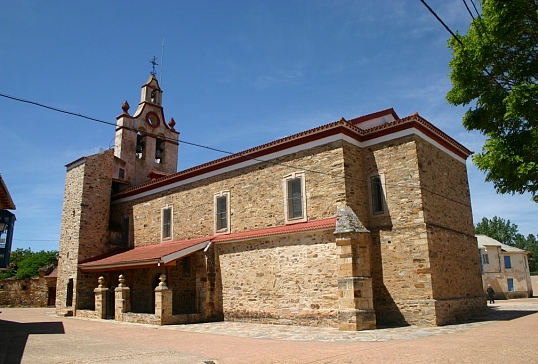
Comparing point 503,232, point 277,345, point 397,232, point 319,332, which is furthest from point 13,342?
point 503,232

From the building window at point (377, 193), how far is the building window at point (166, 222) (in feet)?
34.2

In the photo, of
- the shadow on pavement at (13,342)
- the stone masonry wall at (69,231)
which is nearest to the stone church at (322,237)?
the stone masonry wall at (69,231)

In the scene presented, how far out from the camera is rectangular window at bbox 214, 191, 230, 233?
18.7 m

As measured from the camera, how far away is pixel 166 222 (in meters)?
22.0

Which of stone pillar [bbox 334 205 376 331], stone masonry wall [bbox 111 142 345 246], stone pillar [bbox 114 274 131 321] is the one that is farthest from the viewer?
stone pillar [bbox 114 274 131 321]

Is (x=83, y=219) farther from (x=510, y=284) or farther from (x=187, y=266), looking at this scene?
(x=510, y=284)

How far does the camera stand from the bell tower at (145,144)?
86.3 feet

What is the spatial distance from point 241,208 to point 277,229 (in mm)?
2588

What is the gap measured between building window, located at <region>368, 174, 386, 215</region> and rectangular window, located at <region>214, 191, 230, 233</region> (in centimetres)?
626

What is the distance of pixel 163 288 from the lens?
16266mm

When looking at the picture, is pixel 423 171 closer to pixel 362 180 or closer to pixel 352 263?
pixel 362 180

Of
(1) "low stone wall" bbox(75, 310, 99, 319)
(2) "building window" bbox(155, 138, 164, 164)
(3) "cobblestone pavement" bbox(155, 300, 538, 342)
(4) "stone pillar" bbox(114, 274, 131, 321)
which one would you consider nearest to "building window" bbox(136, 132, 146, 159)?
(2) "building window" bbox(155, 138, 164, 164)

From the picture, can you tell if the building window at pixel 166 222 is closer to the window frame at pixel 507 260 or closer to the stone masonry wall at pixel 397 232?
the stone masonry wall at pixel 397 232

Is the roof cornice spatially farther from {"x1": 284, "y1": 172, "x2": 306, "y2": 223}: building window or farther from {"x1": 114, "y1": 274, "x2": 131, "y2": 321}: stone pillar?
{"x1": 114, "y1": 274, "x2": 131, "y2": 321}: stone pillar
